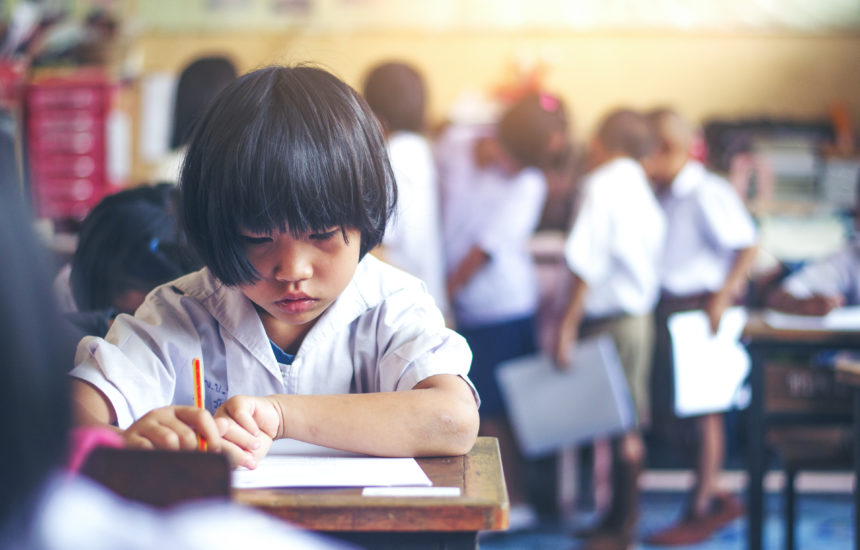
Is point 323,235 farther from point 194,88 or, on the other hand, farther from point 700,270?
point 700,270

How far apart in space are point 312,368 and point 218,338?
0.11 m

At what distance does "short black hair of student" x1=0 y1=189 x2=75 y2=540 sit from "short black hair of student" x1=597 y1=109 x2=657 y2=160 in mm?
2593

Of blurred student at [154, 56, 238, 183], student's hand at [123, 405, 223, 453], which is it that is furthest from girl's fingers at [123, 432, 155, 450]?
blurred student at [154, 56, 238, 183]

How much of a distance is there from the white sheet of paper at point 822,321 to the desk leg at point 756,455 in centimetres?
13

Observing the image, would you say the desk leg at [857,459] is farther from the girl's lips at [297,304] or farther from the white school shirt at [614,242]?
the girl's lips at [297,304]

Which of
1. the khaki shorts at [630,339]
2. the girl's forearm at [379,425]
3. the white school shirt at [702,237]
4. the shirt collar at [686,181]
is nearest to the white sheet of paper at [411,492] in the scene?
the girl's forearm at [379,425]

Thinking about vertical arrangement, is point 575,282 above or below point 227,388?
below

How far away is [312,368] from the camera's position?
991 millimetres

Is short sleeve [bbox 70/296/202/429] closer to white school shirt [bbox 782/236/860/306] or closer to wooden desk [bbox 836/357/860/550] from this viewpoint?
wooden desk [bbox 836/357/860/550]

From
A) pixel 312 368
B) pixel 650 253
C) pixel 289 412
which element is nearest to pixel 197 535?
pixel 289 412

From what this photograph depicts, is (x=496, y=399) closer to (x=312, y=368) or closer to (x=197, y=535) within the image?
(x=312, y=368)

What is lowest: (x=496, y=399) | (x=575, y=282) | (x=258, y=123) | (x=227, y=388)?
(x=496, y=399)

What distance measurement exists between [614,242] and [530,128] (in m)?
0.43

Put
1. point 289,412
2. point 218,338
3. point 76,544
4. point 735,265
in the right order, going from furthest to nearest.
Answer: point 735,265, point 218,338, point 289,412, point 76,544
